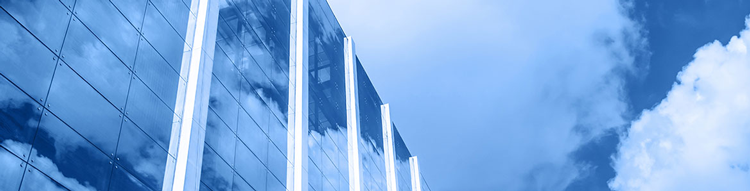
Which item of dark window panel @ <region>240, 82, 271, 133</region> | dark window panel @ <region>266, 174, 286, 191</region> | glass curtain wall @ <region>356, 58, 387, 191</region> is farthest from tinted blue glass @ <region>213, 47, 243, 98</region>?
glass curtain wall @ <region>356, 58, 387, 191</region>

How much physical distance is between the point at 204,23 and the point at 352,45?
857 inches

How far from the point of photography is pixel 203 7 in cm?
2228

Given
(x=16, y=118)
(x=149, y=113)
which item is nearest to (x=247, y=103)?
(x=149, y=113)

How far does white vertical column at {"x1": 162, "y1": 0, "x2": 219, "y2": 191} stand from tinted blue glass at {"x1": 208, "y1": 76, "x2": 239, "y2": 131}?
694 mm

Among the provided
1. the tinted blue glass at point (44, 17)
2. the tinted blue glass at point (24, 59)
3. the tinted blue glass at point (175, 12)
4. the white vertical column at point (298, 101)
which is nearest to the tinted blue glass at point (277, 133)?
the white vertical column at point (298, 101)

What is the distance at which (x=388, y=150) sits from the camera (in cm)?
4731

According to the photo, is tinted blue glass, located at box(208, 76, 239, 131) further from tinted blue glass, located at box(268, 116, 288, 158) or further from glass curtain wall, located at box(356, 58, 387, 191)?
glass curtain wall, located at box(356, 58, 387, 191)

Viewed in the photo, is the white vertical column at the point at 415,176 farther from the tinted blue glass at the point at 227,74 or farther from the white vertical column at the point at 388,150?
the tinted blue glass at the point at 227,74

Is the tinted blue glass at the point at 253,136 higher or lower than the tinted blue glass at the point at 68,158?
higher

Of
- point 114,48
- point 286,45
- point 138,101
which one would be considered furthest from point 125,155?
point 286,45

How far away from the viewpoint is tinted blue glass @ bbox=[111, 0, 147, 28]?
1759 cm

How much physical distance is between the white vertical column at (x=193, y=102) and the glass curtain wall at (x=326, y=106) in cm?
930

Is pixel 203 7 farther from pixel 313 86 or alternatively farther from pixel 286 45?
pixel 313 86

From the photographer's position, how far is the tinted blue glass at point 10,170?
12.4m
